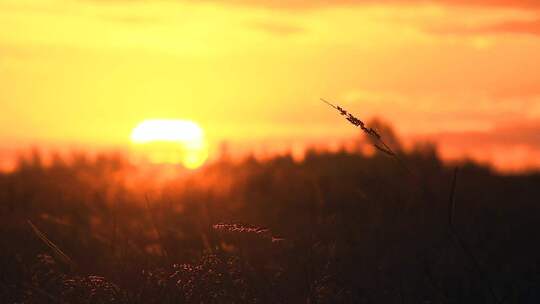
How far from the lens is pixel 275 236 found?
5.07m

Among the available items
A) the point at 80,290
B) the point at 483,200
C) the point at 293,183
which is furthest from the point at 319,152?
the point at 80,290

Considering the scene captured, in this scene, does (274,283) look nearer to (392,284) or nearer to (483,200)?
(392,284)

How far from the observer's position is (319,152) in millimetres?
12242

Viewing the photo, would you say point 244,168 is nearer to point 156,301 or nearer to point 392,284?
point 392,284

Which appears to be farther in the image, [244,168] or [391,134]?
[391,134]

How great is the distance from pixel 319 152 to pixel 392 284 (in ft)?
21.7

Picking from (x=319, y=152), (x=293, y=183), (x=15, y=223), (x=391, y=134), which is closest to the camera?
(x=15, y=223)

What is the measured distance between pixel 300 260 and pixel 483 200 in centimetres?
326

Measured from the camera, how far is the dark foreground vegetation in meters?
5.07

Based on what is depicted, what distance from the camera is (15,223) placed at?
298 inches

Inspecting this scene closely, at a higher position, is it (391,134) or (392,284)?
(391,134)

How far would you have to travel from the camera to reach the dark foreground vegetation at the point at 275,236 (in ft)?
Answer: 16.6

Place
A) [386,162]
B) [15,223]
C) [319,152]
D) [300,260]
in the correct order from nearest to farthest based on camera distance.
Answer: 1. [300,260]
2. [15,223]
3. [386,162]
4. [319,152]

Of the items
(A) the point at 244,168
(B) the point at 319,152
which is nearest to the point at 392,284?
(A) the point at 244,168
